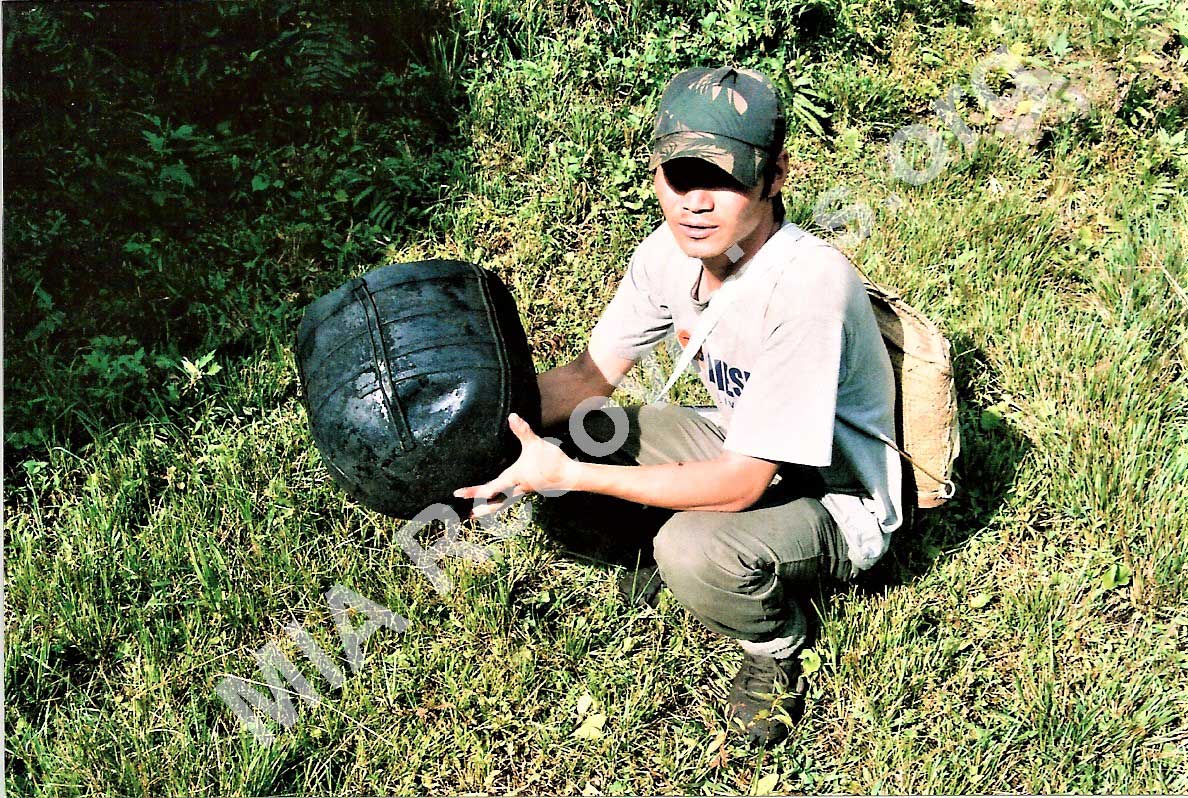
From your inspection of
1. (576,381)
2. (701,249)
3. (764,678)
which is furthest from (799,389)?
(764,678)

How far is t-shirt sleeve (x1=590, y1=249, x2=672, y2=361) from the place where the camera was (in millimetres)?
3451

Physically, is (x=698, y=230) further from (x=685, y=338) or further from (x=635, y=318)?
(x=635, y=318)

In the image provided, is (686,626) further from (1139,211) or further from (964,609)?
(1139,211)

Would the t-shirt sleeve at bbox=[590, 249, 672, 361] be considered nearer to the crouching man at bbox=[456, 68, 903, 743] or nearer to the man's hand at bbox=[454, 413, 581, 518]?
the crouching man at bbox=[456, 68, 903, 743]

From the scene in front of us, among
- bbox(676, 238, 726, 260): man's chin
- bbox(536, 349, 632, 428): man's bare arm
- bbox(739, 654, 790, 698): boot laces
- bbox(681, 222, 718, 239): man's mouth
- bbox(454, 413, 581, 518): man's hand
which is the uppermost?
bbox(681, 222, 718, 239): man's mouth

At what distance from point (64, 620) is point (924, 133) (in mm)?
4214

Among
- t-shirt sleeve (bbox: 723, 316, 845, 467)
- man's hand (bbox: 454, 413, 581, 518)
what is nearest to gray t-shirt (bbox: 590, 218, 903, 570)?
t-shirt sleeve (bbox: 723, 316, 845, 467)

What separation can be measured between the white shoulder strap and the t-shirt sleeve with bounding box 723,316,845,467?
0.56ft

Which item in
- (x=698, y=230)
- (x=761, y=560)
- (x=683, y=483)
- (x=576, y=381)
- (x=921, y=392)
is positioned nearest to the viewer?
(x=698, y=230)

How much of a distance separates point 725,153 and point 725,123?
0.08 m

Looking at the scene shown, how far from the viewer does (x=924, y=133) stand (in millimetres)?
5254

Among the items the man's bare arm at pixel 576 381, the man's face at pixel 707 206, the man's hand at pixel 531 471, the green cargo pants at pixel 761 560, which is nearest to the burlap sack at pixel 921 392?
the green cargo pants at pixel 761 560

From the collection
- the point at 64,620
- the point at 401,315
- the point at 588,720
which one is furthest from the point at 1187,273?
the point at 64,620

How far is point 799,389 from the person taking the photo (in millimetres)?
2912
